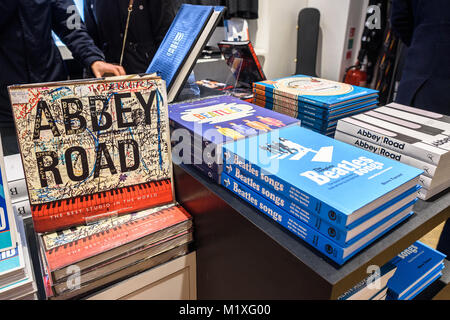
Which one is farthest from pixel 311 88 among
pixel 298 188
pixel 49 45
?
pixel 49 45

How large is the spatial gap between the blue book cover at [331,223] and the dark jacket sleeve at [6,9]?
1.29m

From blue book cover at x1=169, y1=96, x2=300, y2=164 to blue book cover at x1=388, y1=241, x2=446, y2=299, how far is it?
0.53 m

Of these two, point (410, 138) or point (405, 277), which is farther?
point (405, 277)

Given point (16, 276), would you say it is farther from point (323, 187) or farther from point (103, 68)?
point (103, 68)

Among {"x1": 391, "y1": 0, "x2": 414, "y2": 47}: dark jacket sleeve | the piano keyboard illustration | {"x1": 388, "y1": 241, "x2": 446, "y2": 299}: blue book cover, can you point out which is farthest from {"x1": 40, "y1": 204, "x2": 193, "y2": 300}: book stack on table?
{"x1": 391, "y1": 0, "x2": 414, "y2": 47}: dark jacket sleeve

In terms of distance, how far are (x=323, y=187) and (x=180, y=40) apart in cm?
83

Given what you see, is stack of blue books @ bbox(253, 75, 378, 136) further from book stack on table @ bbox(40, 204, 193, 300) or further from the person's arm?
the person's arm

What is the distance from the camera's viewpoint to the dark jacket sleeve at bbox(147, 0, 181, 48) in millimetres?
1707

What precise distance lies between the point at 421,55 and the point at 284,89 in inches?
41.6

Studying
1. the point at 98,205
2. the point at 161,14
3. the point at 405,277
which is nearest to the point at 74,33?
the point at 161,14

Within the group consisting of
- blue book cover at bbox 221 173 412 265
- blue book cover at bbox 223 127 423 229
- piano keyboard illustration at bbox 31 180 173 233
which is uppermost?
blue book cover at bbox 223 127 423 229

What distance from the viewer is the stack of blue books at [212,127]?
0.77 meters

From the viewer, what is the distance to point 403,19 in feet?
5.45

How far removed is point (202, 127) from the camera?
825 mm
